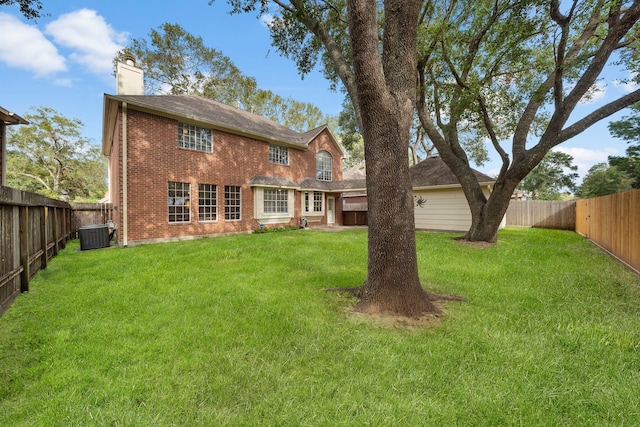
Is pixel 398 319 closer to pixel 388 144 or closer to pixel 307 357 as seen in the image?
pixel 307 357

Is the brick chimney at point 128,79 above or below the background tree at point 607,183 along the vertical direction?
above

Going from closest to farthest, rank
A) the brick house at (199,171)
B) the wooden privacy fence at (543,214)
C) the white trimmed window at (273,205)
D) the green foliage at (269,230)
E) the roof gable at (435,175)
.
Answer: the brick house at (199,171) < the roof gable at (435,175) < the green foliage at (269,230) < the white trimmed window at (273,205) < the wooden privacy fence at (543,214)

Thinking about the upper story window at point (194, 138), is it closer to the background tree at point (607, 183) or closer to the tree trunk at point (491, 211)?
the tree trunk at point (491, 211)

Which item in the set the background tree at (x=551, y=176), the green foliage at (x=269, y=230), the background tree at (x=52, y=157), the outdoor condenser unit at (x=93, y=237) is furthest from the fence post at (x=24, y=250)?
the background tree at (x=551, y=176)

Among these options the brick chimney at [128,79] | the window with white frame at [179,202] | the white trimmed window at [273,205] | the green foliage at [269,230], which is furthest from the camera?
the white trimmed window at [273,205]

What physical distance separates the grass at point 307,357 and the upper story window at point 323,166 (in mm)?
13905

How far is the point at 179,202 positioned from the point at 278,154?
20.6 ft

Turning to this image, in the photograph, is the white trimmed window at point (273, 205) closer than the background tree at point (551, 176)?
Yes

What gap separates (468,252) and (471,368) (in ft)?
21.3

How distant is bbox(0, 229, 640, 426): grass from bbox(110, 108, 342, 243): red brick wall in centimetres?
585

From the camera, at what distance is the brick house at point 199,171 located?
10.3 meters

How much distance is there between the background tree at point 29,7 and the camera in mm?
5793

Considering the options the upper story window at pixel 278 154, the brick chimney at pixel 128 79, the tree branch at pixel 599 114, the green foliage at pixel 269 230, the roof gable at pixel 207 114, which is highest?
the brick chimney at pixel 128 79

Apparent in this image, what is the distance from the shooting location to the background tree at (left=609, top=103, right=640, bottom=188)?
899 inches
